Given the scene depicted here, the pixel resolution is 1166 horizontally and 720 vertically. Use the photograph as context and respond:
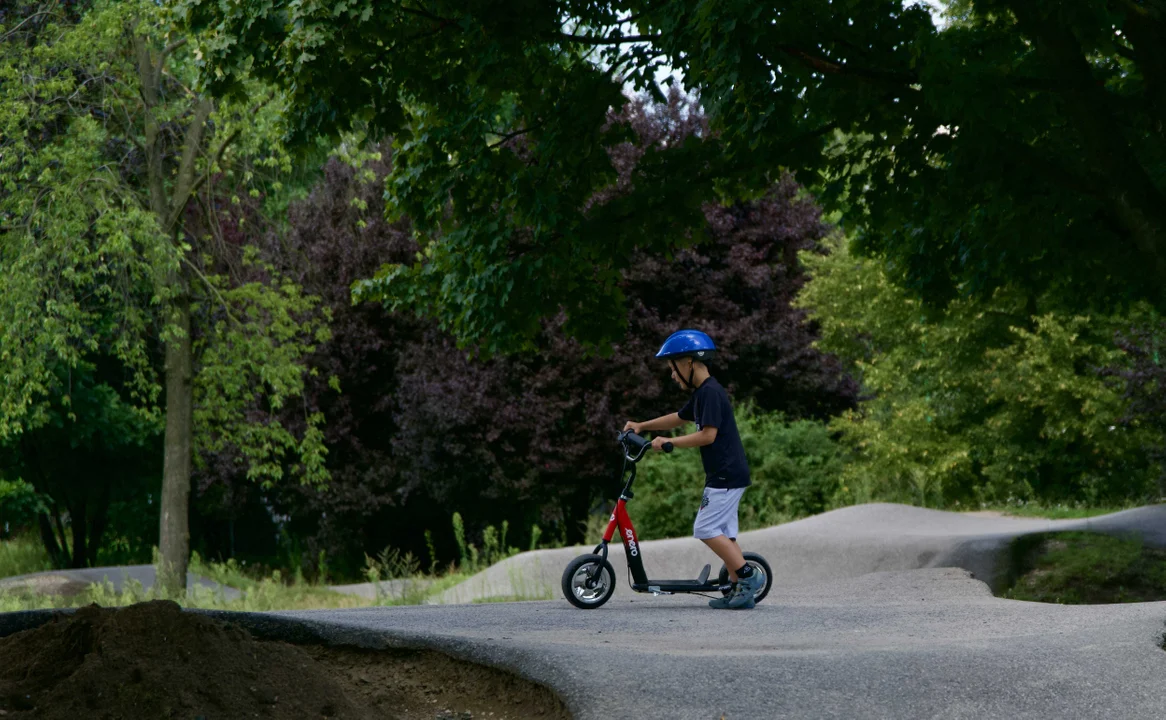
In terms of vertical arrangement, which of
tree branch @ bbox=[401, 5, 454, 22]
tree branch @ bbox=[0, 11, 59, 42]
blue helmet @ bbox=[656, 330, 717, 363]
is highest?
tree branch @ bbox=[0, 11, 59, 42]

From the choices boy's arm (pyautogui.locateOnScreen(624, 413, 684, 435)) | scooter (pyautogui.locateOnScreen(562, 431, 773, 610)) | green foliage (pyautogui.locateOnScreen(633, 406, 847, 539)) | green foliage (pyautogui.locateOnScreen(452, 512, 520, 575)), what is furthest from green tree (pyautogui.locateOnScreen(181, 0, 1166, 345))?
green foliage (pyautogui.locateOnScreen(633, 406, 847, 539))

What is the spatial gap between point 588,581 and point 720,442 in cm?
154

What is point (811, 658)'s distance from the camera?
19.1 ft

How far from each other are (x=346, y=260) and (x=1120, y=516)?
41.9 ft

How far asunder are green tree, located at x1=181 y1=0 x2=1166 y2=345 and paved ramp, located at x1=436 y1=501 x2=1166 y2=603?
3.57m

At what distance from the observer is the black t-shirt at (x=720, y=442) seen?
323 inches

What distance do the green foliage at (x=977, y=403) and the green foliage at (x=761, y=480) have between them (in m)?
0.53

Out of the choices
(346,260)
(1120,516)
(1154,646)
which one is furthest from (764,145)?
(346,260)

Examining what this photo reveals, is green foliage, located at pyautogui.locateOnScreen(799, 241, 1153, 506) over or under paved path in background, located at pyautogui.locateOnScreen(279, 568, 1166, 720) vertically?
over

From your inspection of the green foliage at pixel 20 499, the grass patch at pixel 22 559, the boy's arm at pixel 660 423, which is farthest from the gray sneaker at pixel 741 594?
the grass patch at pixel 22 559

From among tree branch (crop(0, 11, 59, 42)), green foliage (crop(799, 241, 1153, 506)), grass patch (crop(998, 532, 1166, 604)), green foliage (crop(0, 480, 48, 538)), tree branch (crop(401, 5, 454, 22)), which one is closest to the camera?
tree branch (crop(401, 5, 454, 22))

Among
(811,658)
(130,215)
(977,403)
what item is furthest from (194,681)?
(977,403)

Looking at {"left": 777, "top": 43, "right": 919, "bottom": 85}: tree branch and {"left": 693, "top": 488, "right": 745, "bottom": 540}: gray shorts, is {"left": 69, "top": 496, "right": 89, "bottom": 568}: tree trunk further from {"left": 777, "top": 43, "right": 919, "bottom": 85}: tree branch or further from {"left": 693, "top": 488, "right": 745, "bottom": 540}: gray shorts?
{"left": 777, "top": 43, "right": 919, "bottom": 85}: tree branch

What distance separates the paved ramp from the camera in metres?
12.4
